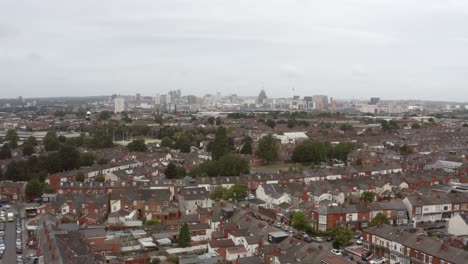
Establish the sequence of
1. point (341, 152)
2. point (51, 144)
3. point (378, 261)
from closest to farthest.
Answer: point (378, 261) → point (341, 152) → point (51, 144)

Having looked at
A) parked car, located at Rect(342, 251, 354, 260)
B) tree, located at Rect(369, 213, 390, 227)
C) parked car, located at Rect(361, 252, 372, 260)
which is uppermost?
tree, located at Rect(369, 213, 390, 227)

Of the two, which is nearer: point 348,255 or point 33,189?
point 348,255

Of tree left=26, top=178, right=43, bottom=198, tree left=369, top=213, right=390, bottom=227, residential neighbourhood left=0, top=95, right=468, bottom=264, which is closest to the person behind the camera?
residential neighbourhood left=0, top=95, right=468, bottom=264

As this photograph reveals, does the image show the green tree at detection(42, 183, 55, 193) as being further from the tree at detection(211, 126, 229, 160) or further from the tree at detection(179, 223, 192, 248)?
the tree at detection(211, 126, 229, 160)

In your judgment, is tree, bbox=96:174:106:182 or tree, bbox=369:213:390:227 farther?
tree, bbox=96:174:106:182

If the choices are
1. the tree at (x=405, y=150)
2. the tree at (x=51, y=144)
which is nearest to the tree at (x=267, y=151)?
the tree at (x=405, y=150)

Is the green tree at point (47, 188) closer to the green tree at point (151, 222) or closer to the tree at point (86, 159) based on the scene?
the tree at point (86, 159)

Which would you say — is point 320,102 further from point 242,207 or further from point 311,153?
point 242,207

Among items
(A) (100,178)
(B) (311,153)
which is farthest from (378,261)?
(B) (311,153)

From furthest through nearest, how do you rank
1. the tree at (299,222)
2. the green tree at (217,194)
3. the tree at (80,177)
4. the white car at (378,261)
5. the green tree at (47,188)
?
the tree at (80,177)
the green tree at (47,188)
the green tree at (217,194)
the tree at (299,222)
the white car at (378,261)

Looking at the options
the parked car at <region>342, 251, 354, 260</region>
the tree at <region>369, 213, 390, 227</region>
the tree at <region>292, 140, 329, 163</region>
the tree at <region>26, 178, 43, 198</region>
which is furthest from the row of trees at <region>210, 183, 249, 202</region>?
the tree at <region>292, 140, 329, 163</region>

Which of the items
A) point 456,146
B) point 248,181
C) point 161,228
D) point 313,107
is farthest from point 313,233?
point 313,107
